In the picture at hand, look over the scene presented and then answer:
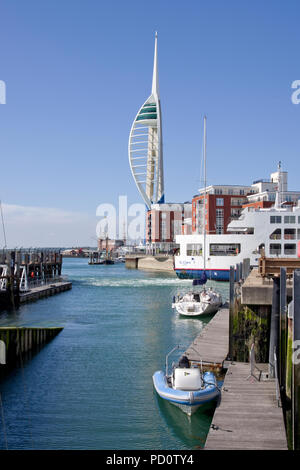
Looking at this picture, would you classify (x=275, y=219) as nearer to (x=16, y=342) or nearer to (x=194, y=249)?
(x=194, y=249)

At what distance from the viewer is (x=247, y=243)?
72938 millimetres

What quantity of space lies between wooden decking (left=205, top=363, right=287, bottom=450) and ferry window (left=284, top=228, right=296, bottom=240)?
57081mm

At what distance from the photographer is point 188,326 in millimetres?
35438

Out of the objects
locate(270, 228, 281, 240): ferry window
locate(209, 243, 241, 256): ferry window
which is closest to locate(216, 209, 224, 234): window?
locate(209, 243, 241, 256): ferry window

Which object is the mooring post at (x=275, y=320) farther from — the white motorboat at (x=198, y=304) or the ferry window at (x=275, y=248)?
the ferry window at (x=275, y=248)

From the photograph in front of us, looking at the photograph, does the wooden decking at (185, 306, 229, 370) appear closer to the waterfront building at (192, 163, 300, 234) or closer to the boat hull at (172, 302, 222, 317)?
the boat hull at (172, 302, 222, 317)

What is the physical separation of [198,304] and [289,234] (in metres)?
36.8

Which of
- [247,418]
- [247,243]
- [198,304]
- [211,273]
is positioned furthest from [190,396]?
[211,273]

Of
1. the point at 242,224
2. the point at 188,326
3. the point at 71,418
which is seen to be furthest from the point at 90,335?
the point at 242,224

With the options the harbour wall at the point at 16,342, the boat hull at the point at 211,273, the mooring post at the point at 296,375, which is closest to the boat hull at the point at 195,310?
the harbour wall at the point at 16,342

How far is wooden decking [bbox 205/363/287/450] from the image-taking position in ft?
38.3

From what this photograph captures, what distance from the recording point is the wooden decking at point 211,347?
66.9 feet
